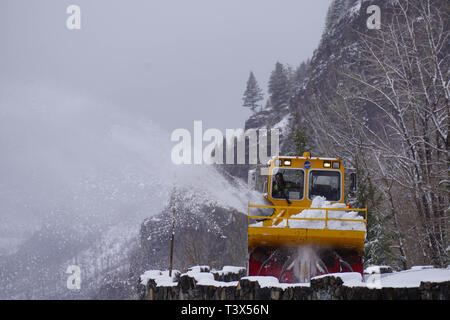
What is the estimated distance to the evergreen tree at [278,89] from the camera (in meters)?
88.7

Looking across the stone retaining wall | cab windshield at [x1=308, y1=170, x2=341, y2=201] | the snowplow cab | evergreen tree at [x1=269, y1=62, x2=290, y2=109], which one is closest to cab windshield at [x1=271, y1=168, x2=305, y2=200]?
cab windshield at [x1=308, y1=170, x2=341, y2=201]

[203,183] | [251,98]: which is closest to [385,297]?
[203,183]

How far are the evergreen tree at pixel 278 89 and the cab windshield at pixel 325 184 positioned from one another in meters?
76.7

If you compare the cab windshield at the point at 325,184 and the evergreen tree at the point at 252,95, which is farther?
the evergreen tree at the point at 252,95

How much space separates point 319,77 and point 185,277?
6397 centimetres

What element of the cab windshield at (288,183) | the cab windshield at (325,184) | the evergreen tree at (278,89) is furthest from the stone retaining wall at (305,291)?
the evergreen tree at (278,89)

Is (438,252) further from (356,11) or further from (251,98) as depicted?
(251,98)

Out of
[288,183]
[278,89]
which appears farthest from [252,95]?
[288,183]

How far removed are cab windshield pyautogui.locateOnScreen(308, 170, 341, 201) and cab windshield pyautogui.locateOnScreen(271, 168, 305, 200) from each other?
0.92 ft

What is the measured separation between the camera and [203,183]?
1859cm

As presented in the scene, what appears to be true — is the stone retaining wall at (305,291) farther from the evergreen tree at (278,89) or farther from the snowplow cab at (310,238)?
the evergreen tree at (278,89)

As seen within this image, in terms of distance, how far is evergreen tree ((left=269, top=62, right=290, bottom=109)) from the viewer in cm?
8869

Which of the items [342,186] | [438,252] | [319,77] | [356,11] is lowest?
[438,252]

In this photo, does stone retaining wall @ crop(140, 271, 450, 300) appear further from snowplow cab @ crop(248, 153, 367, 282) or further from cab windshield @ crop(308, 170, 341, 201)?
cab windshield @ crop(308, 170, 341, 201)
